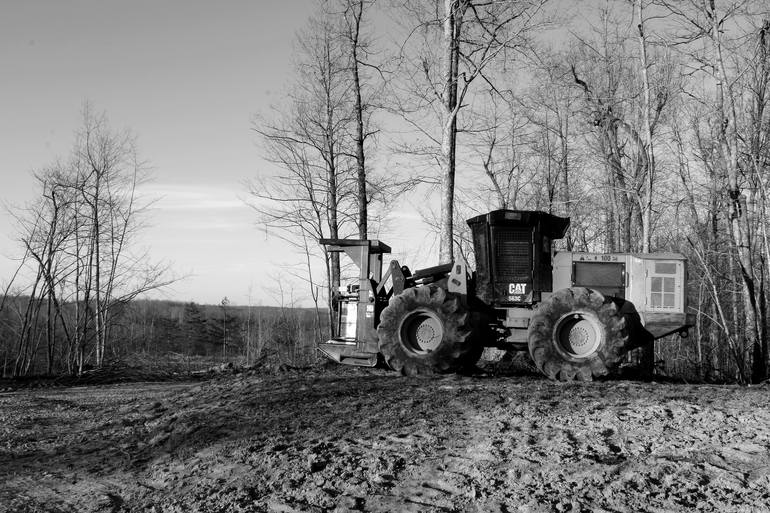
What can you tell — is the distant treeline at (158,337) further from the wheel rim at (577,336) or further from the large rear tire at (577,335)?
the wheel rim at (577,336)

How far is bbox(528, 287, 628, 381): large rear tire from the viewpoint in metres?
8.99

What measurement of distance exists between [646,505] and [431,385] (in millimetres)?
4222

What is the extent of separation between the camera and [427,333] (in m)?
9.93

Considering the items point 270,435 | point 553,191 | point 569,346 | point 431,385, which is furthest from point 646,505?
point 553,191

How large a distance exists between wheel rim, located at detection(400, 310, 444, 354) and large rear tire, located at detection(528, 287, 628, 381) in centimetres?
137

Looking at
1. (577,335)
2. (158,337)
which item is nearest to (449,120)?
(577,335)

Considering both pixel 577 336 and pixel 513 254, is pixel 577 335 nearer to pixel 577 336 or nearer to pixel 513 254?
pixel 577 336

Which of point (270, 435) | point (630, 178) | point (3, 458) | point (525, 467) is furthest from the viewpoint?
point (630, 178)

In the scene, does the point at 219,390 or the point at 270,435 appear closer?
the point at 270,435

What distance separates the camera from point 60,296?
809 inches

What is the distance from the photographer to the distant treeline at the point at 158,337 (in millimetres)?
19578

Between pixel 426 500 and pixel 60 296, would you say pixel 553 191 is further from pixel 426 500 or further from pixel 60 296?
pixel 426 500

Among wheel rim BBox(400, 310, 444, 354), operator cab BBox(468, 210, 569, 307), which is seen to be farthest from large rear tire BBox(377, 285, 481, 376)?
operator cab BBox(468, 210, 569, 307)

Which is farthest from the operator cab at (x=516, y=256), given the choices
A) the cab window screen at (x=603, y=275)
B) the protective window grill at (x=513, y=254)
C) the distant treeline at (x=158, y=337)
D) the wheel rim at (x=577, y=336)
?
the distant treeline at (x=158, y=337)
